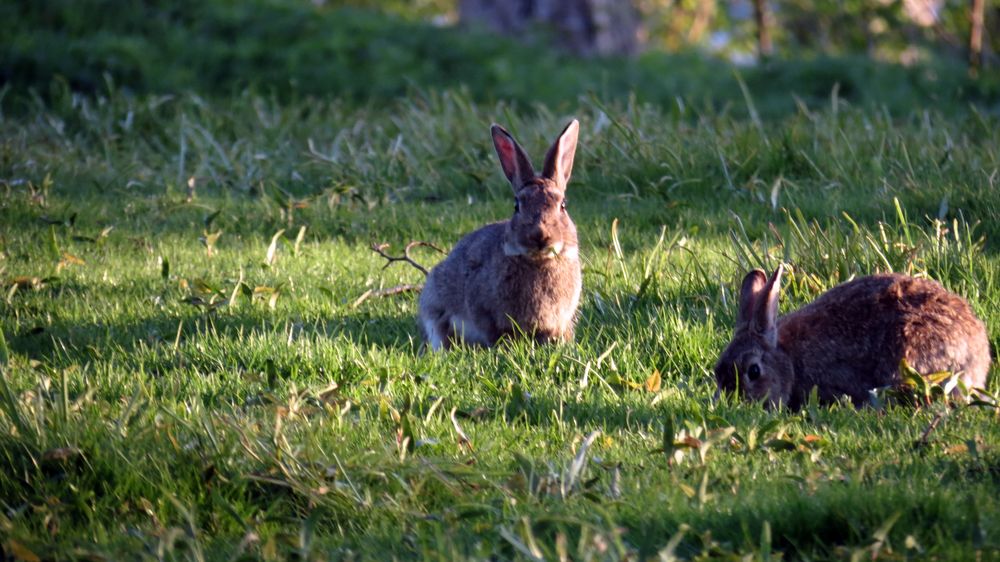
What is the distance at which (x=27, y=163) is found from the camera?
873 centimetres

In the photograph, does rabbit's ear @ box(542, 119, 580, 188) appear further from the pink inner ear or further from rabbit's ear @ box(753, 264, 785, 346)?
rabbit's ear @ box(753, 264, 785, 346)

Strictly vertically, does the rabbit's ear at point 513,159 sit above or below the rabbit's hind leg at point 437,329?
above

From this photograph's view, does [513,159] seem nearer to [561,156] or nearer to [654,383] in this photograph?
[561,156]

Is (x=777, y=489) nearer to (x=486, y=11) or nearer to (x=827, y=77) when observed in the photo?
(x=827, y=77)

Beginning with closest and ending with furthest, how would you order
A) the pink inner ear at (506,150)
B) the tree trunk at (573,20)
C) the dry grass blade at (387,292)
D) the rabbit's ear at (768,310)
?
the rabbit's ear at (768,310) < the pink inner ear at (506,150) < the dry grass blade at (387,292) < the tree trunk at (573,20)

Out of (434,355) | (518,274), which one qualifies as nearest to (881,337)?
(518,274)

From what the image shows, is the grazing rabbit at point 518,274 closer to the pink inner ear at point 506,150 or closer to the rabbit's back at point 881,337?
the pink inner ear at point 506,150

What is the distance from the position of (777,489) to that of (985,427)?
3.43ft

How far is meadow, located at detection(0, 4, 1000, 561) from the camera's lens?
367 cm

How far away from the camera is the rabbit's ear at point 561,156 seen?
19.8 feet

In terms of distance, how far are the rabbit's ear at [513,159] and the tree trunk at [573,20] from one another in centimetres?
1059

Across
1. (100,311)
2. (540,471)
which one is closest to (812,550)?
(540,471)

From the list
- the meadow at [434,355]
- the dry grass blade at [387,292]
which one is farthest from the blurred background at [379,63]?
the dry grass blade at [387,292]

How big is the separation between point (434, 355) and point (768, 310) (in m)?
1.51
